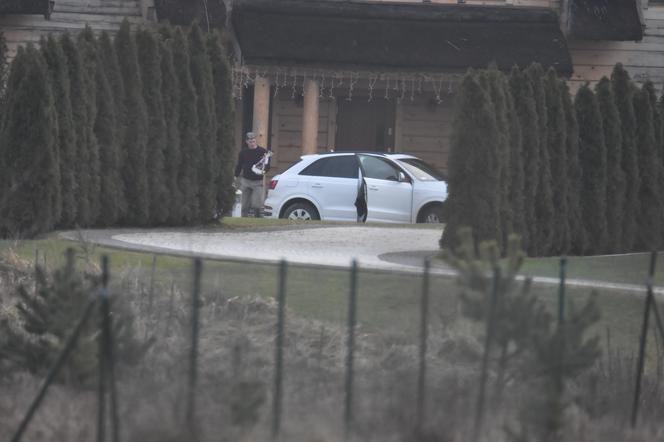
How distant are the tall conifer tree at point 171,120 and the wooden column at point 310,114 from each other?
8.29m

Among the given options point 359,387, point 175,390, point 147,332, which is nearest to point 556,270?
point 147,332

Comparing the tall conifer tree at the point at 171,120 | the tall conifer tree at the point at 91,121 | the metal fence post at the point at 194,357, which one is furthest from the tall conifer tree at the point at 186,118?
the metal fence post at the point at 194,357

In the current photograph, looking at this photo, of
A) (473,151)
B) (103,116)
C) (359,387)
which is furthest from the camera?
(103,116)

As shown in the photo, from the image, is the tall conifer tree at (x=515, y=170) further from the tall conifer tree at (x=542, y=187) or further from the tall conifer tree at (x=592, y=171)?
the tall conifer tree at (x=592, y=171)

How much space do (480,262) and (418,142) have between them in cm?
2133

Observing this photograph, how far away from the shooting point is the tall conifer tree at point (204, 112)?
1728cm

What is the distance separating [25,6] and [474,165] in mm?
13248

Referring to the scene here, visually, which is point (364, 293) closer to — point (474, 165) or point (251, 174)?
point (474, 165)

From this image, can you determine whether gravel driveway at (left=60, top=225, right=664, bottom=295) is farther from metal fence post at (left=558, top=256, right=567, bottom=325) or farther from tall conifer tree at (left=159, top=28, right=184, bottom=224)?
metal fence post at (left=558, top=256, right=567, bottom=325)

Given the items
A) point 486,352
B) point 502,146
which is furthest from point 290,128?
point 486,352

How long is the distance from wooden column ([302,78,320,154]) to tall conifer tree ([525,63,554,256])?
34.0ft

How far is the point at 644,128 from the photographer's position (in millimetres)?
16250

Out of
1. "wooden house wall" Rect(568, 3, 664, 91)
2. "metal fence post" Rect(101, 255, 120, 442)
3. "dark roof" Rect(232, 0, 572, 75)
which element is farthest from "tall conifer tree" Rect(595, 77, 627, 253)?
"wooden house wall" Rect(568, 3, 664, 91)

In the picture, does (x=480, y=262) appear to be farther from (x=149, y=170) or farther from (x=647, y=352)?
(x=149, y=170)
